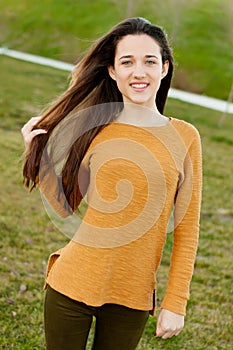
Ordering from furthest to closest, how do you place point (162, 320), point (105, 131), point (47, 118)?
point (47, 118) < point (105, 131) < point (162, 320)

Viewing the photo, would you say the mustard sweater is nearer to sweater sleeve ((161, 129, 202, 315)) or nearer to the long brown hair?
sweater sleeve ((161, 129, 202, 315))

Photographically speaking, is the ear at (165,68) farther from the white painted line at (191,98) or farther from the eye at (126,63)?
the white painted line at (191,98)

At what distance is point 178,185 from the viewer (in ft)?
6.23

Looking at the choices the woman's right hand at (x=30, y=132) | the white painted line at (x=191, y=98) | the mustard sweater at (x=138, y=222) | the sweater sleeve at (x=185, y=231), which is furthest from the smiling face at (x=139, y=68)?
the white painted line at (x=191, y=98)

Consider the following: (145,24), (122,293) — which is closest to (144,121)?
(145,24)

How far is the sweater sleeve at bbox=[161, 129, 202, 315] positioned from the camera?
1843 millimetres

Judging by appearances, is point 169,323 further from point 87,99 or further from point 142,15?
point 142,15

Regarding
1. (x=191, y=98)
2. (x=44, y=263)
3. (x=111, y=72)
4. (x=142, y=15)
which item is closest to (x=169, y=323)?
(x=111, y=72)

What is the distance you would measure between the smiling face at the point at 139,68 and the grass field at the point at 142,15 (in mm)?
16458

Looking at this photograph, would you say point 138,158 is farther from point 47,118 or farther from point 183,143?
point 47,118

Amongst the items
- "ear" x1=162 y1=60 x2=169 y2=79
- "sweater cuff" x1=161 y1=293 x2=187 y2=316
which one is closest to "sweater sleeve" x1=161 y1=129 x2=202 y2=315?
"sweater cuff" x1=161 y1=293 x2=187 y2=316

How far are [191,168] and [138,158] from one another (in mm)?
183

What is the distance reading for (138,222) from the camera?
6.08 ft

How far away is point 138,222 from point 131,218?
0.09 feet
